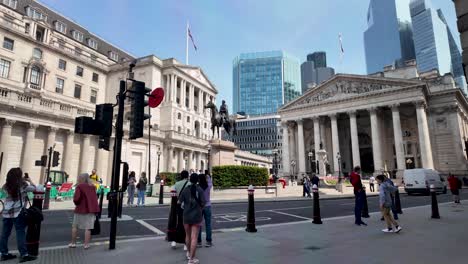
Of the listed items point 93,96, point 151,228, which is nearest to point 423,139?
point 151,228

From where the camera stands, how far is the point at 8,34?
38.8 m

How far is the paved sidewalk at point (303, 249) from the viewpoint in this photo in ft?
19.1

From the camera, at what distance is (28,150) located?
1190 inches

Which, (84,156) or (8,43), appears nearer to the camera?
(84,156)

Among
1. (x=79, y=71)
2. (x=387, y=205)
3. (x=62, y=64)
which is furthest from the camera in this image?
(x=79, y=71)

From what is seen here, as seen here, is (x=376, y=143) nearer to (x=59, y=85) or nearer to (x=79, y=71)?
(x=79, y=71)

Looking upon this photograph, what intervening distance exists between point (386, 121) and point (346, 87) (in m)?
11.5

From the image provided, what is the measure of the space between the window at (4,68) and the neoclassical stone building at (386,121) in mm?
52478

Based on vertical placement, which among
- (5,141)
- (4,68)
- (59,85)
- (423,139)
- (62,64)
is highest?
(62,64)

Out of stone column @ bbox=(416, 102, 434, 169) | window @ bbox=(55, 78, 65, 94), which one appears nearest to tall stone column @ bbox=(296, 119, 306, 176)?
stone column @ bbox=(416, 102, 434, 169)

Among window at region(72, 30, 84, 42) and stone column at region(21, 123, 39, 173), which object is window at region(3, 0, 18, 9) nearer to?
window at region(72, 30, 84, 42)

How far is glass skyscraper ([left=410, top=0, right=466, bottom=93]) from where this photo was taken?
6806 inches

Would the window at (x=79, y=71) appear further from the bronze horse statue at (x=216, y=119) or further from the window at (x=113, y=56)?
the bronze horse statue at (x=216, y=119)

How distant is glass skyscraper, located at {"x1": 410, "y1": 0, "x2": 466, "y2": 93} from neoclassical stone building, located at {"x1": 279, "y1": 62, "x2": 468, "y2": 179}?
133770 mm
